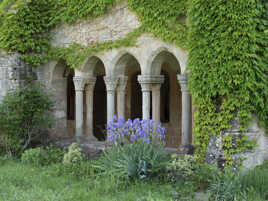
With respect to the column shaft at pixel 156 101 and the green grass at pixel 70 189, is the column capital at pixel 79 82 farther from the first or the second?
the green grass at pixel 70 189

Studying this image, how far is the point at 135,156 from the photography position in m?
5.13

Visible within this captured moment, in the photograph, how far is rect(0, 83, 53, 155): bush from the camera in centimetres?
764

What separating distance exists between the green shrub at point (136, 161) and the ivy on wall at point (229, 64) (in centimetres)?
92

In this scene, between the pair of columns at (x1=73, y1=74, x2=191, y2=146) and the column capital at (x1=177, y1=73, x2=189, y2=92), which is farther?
the pair of columns at (x1=73, y1=74, x2=191, y2=146)

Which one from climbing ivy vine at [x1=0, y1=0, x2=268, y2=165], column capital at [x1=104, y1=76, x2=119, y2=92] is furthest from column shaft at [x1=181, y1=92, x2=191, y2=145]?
column capital at [x1=104, y1=76, x2=119, y2=92]

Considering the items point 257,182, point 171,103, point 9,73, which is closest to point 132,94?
point 171,103

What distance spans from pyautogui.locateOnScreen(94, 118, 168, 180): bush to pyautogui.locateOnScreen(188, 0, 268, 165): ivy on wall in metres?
0.94

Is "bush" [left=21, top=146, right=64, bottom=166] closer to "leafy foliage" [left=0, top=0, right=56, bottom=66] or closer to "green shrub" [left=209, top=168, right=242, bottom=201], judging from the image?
"leafy foliage" [left=0, top=0, right=56, bottom=66]

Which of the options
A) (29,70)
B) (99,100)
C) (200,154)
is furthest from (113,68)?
(99,100)

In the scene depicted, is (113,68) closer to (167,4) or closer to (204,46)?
(167,4)

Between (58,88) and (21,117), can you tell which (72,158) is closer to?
(21,117)

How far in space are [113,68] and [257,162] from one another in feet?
13.9

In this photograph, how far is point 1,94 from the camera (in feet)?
26.7

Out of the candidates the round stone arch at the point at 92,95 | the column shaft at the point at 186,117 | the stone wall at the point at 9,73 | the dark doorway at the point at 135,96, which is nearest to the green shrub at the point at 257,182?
the column shaft at the point at 186,117
